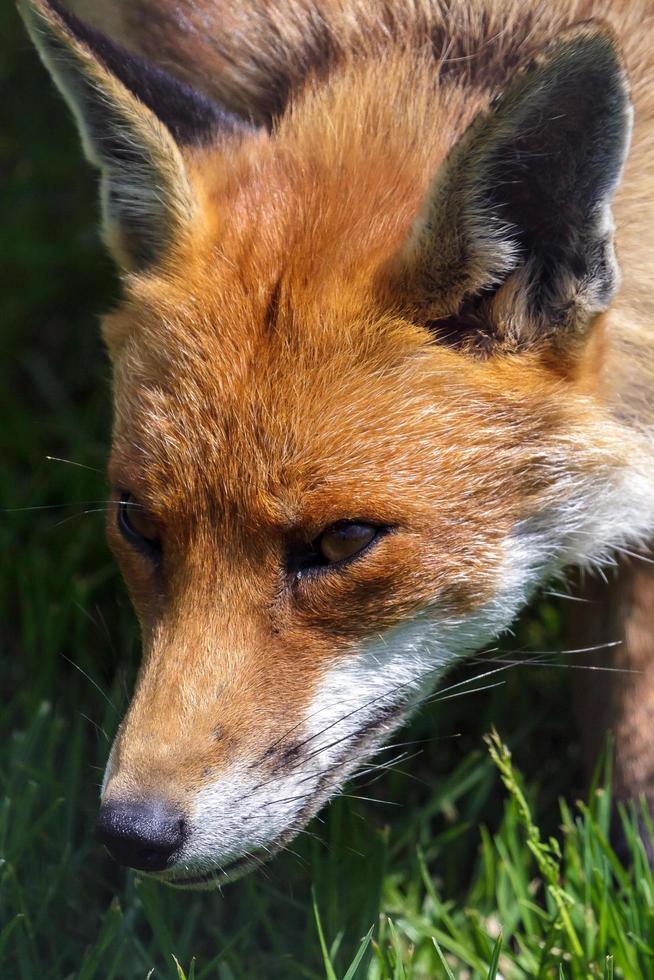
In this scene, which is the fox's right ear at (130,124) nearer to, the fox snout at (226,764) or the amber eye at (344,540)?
the amber eye at (344,540)

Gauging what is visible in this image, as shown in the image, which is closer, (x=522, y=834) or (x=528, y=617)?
(x=522, y=834)

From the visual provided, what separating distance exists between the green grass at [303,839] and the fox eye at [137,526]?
23.5 inches

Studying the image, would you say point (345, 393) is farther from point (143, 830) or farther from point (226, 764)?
point (143, 830)

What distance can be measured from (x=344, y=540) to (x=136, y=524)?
0.71 m

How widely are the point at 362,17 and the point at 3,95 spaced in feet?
12.8

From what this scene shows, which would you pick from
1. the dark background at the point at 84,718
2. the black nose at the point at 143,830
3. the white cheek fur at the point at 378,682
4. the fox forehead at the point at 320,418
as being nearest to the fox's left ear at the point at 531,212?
the fox forehead at the point at 320,418

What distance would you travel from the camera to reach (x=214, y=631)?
3398 millimetres

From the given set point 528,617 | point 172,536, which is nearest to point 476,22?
point 172,536

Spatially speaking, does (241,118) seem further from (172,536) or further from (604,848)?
(604,848)

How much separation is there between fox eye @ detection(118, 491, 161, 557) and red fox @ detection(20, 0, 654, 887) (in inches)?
0.4

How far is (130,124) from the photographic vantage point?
3.75 meters

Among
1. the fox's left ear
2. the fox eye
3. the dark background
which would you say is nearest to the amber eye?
the fox eye

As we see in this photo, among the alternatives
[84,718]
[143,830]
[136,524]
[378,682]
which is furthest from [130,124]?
[84,718]

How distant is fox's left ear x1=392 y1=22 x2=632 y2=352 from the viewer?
320cm
